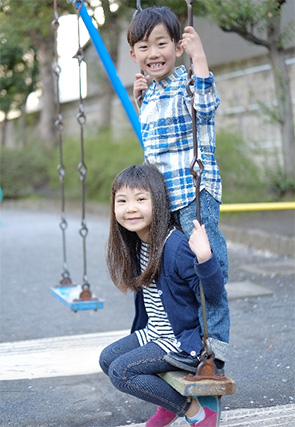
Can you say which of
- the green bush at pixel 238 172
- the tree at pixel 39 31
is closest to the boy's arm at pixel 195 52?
the green bush at pixel 238 172

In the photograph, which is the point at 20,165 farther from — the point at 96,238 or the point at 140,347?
the point at 140,347

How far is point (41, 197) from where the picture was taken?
17.2m

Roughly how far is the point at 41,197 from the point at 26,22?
205 inches

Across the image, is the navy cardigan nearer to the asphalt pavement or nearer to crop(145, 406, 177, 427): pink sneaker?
crop(145, 406, 177, 427): pink sneaker

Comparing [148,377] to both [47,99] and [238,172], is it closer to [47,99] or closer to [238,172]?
[238,172]

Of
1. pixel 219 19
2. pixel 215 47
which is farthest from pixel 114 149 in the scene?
pixel 219 19

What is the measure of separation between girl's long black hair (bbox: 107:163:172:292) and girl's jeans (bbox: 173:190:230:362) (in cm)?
7

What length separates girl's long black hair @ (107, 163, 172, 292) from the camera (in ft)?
8.30

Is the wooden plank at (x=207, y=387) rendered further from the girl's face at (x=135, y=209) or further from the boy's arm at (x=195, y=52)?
the boy's arm at (x=195, y=52)

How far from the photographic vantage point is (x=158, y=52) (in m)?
2.67

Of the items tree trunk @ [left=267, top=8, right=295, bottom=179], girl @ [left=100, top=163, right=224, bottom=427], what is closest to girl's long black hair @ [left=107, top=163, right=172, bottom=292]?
girl @ [left=100, top=163, right=224, bottom=427]

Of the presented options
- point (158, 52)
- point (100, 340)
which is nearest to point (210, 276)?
point (158, 52)

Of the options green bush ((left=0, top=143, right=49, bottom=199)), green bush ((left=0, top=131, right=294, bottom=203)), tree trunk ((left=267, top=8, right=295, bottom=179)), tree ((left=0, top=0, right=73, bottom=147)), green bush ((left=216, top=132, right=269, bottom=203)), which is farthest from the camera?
green bush ((left=0, top=143, right=49, bottom=199))

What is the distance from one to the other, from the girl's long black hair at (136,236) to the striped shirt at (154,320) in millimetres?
48
